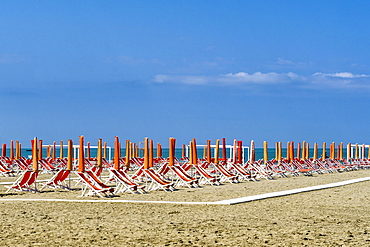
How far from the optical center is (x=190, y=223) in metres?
7.50

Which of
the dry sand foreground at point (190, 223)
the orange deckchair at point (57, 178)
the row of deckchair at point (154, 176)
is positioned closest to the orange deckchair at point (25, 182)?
the row of deckchair at point (154, 176)

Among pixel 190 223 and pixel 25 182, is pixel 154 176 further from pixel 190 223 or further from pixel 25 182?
pixel 190 223

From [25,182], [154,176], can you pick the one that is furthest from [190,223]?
[25,182]

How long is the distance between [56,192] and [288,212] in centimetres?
597

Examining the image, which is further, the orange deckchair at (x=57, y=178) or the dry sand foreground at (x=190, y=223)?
the orange deckchair at (x=57, y=178)

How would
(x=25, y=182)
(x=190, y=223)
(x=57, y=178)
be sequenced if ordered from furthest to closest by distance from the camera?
(x=57, y=178), (x=25, y=182), (x=190, y=223)

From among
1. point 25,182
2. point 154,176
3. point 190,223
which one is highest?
point 154,176

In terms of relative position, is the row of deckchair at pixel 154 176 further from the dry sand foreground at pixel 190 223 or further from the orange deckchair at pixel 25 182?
the dry sand foreground at pixel 190 223

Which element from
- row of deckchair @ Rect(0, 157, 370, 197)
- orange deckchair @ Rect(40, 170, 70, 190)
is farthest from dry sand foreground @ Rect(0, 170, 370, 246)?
orange deckchair @ Rect(40, 170, 70, 190)

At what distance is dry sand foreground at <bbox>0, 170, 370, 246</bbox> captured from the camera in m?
6.19

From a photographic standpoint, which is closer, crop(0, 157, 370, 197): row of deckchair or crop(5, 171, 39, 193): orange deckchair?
crop(0, 157, 370, 197): row of deckchair

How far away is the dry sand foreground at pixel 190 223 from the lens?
619cm

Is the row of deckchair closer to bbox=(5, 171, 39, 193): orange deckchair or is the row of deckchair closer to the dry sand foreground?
bbox=(5, 171, 39, 193): orange deckchair

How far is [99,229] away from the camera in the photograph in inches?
273
